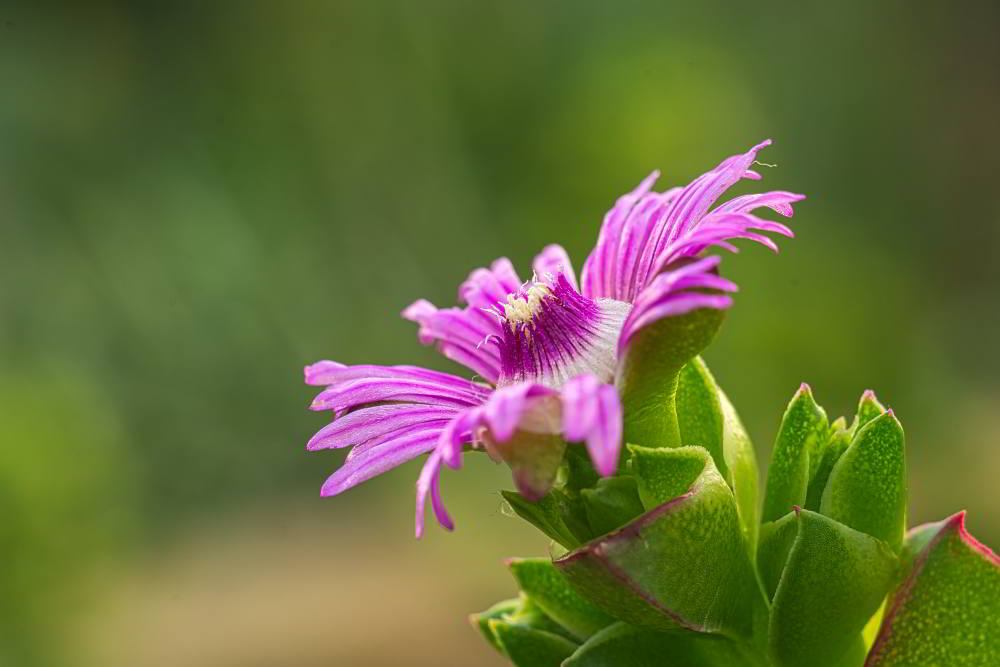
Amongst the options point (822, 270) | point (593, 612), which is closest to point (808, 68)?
point (822, 270)

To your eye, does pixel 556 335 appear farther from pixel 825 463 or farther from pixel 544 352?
pixel 825 463

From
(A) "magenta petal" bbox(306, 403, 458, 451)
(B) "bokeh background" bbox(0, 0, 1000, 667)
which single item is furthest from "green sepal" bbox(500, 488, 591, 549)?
(B) "bokeh background" bbox(0, 0, 1000, 667)

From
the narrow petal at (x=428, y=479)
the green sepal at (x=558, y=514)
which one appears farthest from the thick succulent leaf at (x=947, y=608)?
the narrow petal at (x=428, y=479)

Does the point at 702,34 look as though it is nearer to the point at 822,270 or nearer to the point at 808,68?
the point at 808,68

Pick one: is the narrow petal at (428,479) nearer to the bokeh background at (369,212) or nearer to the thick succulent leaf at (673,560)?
the thick succulent leaf at (673,560)

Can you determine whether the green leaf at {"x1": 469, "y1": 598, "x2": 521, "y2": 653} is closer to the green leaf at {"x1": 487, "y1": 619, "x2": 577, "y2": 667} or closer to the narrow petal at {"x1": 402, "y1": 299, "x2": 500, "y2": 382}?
the green leaf at {"x1": 487, "y1": 619, "x2": 577, "y2": 667}

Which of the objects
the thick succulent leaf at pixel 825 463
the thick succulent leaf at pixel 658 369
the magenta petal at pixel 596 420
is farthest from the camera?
the thick succulent leaf at pixel 825 463
